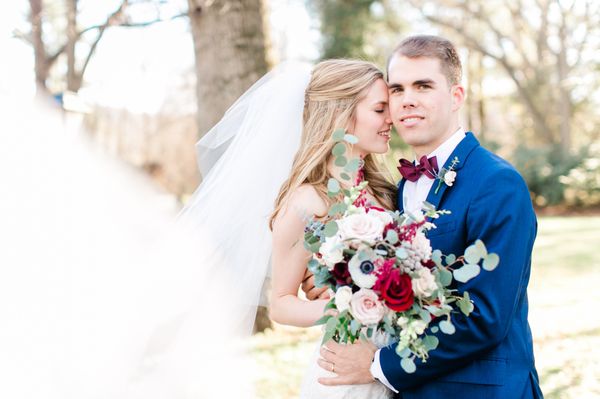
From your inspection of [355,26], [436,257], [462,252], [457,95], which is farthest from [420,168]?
[355,26]

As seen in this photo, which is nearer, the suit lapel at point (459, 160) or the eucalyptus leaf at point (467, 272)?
the eucalyptus leaf at point (467, 272)

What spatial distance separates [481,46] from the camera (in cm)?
2809

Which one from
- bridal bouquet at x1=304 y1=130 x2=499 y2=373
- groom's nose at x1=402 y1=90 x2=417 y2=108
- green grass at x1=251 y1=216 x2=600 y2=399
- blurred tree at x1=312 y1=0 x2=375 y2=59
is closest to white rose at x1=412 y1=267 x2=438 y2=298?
bridal bouquet at x1=304 y1=130 x2=499 y2=373

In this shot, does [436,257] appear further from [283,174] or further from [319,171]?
[283,174]

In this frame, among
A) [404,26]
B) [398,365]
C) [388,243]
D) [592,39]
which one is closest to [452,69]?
[388,243]

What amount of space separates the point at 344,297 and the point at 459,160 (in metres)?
0.92

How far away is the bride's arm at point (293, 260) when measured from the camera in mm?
2881

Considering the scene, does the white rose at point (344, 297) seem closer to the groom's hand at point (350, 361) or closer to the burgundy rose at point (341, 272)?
the burgundy rose at point (341, 272)

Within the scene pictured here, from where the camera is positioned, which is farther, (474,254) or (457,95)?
(457,95)

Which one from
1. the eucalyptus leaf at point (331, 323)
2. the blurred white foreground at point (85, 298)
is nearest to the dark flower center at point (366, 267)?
A: the eucalyptus leaf at point (331, 323)

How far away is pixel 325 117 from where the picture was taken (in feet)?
10.3

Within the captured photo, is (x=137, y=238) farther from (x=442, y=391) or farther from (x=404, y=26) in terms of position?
(x=442, y=391)

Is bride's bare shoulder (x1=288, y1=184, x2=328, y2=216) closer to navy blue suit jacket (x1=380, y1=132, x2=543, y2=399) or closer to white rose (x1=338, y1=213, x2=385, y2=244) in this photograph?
navy blue suit jacket (x1=380, y1=132, x2=543, y2=399)

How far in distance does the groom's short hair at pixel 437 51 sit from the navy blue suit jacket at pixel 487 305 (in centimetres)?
50
